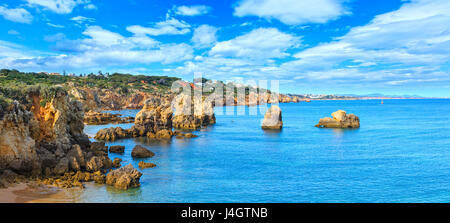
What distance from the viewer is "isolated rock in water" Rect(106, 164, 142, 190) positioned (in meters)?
22.3

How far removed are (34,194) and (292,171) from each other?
2022cm

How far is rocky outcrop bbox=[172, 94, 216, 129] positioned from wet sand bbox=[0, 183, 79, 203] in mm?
43409

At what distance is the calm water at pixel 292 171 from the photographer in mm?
22562

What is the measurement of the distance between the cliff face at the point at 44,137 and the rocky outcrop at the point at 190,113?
2957 centimetres

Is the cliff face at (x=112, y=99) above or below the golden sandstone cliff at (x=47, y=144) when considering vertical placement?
above

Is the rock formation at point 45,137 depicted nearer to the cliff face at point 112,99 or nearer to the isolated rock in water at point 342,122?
the isolated rock in water at point 342,122

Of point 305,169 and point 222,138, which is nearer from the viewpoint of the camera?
point 305,169

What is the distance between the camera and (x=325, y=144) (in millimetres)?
45562

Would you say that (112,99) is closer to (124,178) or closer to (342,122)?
(342,122)

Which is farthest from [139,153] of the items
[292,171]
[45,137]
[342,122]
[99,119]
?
→ [342,122]

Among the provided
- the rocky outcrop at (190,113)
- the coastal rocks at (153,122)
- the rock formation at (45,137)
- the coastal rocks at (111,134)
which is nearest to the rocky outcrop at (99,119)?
the rocky outcrop at (190,113)

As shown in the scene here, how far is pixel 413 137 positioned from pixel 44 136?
166 ft
